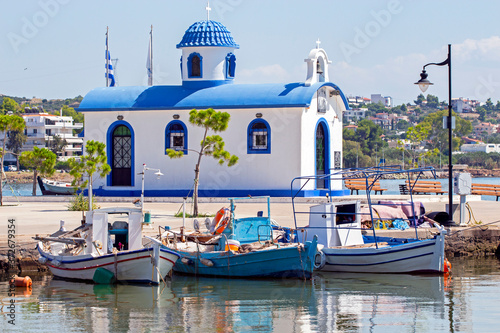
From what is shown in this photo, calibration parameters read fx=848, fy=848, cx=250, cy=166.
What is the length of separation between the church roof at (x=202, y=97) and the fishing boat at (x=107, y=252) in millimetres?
14859

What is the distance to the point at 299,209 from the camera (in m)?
30.1

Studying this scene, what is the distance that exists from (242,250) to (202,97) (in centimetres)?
1708

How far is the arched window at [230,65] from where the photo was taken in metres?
37.6

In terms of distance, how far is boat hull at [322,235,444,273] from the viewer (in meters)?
20.1

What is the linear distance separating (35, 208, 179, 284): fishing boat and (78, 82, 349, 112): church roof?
14859 millimetres

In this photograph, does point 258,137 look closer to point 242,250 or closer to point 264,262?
point 242,250

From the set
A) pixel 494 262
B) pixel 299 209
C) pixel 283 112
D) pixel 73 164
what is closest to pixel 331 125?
pixel 283 112

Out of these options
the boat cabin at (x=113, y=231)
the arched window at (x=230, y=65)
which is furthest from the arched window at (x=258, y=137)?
the boat cabin at (x=113, y=231)

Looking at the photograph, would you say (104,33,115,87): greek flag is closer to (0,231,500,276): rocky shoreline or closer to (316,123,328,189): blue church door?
(316,123,328,189): blue church door

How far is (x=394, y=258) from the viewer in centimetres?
2031

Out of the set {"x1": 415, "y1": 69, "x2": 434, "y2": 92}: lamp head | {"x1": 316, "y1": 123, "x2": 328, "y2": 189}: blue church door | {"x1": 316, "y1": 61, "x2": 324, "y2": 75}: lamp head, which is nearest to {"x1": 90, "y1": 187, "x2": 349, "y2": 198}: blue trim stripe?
{"x1": 316, "y1": 123, "x2": 328, "y2": 189}: blue church door

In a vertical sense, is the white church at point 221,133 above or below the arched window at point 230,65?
below

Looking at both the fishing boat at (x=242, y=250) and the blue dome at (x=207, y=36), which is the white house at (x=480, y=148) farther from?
the fishing boat at (x=242, y=250)

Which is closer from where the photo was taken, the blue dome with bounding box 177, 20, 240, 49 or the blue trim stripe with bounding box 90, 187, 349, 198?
the blue trim stripe with bounding box 90, 187, 349, 198
